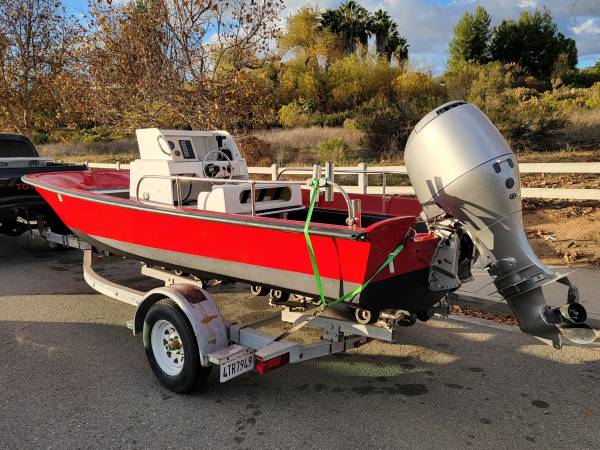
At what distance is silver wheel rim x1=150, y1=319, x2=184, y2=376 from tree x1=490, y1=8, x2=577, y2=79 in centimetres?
4247

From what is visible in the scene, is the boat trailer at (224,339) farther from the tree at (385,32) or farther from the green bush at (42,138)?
the tree at (385,32)

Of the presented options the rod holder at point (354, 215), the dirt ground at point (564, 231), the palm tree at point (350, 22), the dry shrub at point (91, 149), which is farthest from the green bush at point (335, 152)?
the palm tree at point (350, 22)

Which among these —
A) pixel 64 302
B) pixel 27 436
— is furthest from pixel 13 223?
pixel 27 436

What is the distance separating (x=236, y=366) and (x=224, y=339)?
0.29 metres

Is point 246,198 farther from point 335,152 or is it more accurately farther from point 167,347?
point 335,152

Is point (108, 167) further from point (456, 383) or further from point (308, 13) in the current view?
point (308, 13)

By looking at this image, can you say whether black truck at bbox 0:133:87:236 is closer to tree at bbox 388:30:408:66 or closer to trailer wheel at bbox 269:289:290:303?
trailer wheel at bbox 269:289:290:303

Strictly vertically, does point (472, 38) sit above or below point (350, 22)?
below

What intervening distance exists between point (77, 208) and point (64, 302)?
1.13 m

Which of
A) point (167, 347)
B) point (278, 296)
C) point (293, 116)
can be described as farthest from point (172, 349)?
point (293, 116)

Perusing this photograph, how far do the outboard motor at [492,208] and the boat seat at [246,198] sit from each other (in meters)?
1.69

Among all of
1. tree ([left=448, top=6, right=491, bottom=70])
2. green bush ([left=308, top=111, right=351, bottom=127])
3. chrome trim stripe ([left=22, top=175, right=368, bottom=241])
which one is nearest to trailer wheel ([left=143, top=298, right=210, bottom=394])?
chrome trim stripe ([left=22, top=175, right=368, bottom=241])

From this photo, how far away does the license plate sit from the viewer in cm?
356

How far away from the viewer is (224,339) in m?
3.86
